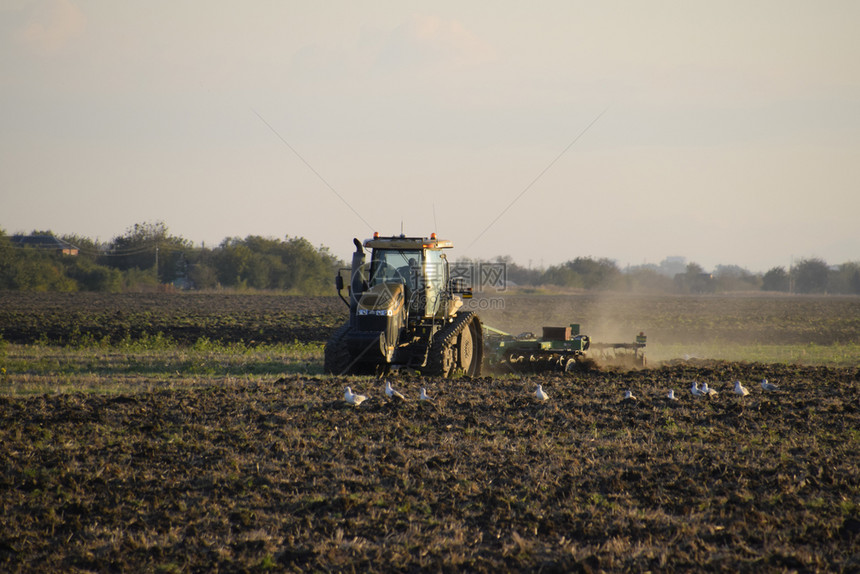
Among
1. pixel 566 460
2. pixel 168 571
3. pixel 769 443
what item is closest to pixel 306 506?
pixel 168 571

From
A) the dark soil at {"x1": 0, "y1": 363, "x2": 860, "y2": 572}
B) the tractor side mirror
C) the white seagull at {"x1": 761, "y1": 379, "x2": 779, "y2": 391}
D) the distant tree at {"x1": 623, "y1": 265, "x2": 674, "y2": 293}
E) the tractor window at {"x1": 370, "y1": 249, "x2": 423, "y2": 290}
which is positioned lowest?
the dark soil at {"x1": 0, "y1": 363, "x2": 860, "y2": 572}

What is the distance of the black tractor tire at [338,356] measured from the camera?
1559 cm

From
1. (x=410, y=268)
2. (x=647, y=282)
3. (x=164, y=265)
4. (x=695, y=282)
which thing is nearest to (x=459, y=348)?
(x=410, y=268)

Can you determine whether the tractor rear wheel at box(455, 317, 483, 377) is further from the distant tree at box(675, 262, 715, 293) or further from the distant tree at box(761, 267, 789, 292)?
the distant tree at box(761, 267, 789, 292)

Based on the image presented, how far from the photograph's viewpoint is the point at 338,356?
617 inches

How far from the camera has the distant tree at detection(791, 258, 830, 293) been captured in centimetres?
12475

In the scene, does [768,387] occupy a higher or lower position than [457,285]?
lower

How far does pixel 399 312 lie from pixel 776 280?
403ft

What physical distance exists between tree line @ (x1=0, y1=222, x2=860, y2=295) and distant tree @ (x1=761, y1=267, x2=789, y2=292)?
22.6 m

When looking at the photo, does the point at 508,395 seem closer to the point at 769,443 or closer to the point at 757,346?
the point at 769,443

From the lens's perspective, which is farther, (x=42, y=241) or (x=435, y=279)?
(x=42, y=241)

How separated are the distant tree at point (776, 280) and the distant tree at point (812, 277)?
1.56 metres

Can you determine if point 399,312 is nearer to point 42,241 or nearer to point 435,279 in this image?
point 435,279

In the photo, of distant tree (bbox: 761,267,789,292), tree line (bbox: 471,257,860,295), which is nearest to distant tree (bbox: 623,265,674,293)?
tree line (bbox: 471,257,860,295)
